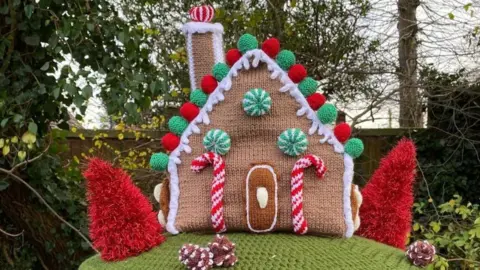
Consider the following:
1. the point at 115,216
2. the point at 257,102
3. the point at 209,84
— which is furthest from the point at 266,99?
the point at 115,216

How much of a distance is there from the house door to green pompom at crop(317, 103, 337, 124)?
5.0 inches

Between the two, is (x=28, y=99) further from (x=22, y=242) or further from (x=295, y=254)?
(x=295, y=254)

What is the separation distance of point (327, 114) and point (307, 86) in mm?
62

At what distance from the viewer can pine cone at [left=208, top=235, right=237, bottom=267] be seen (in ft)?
2.50

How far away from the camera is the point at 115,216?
0.90 m

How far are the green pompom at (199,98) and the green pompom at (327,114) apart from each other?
0.67ft

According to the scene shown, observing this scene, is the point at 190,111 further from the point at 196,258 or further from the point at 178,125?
the point at 196,258

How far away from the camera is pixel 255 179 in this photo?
2.97 ft

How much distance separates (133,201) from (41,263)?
1.54 m

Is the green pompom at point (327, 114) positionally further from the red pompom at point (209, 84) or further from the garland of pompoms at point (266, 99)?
the red pompom at point (209, 84)

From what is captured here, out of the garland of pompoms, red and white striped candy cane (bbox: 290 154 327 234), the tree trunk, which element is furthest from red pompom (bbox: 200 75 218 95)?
the tree trunk

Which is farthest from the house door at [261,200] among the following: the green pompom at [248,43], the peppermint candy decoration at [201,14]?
the peppermint candy decoration at [201,14]

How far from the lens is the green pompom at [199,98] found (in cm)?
97

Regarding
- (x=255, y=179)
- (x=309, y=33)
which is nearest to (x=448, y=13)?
(x=309, y=33)
